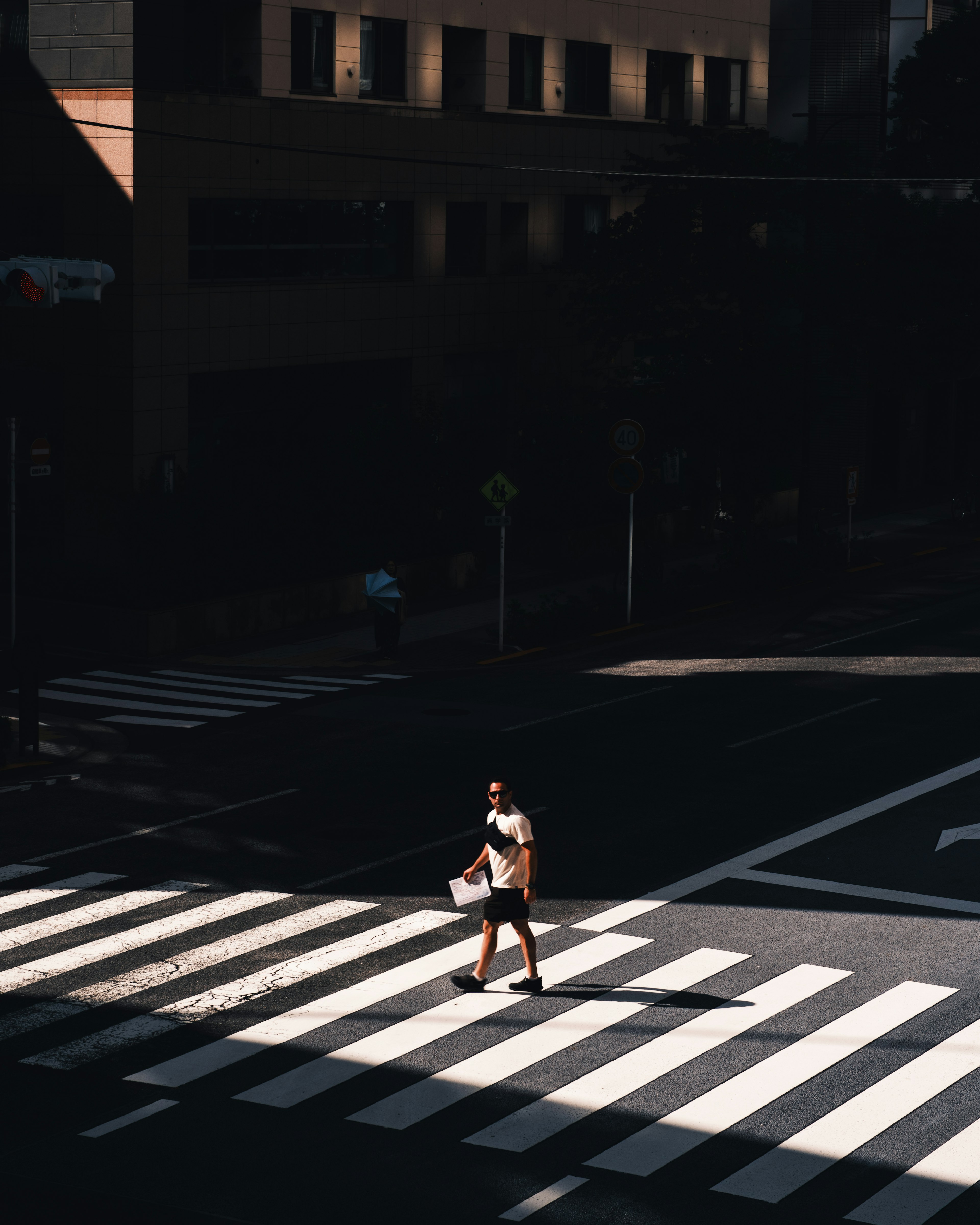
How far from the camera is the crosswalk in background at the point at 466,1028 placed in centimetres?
1134

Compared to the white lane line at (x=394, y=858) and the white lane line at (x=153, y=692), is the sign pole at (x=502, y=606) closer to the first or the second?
the white lane line at (x=153, y=692)

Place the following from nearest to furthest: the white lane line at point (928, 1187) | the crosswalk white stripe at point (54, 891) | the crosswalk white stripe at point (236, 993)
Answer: the white lane line at point (928, 1187), the crosswalk white stripe at point (236, 993), the crosswalk white stripe at point (54, 891)

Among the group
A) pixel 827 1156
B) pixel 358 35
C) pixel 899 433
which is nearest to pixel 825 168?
pixel 358 35

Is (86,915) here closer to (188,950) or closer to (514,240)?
(188,950)

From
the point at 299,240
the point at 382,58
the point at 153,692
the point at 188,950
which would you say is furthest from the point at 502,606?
the point at 188,950

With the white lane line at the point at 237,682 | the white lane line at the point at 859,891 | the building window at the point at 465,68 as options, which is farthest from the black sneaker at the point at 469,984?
the building window at the point at 465,68

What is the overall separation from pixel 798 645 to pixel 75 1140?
76.1ft

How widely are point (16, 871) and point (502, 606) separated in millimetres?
14109

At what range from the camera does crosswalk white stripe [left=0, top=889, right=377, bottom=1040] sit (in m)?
14.0

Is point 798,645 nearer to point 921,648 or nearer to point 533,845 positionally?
point 921,648

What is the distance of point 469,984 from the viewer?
47.5 feet

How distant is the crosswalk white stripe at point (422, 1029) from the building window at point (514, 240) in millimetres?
30650

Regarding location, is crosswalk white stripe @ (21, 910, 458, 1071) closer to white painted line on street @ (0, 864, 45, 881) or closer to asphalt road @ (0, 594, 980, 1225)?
asphalt road @ (0, 594, 980, 1225)

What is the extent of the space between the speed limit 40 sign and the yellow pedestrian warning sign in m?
3.85
